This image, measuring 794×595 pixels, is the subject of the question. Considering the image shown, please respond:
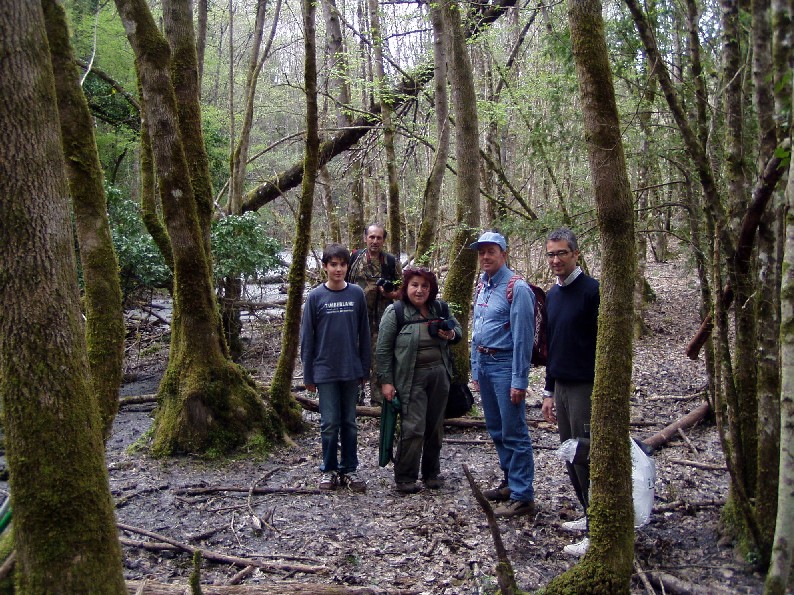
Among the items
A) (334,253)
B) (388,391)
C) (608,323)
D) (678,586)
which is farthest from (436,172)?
(678,586)

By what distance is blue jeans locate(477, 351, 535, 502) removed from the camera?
16.7ft

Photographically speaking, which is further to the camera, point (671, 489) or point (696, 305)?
point (696, 305)

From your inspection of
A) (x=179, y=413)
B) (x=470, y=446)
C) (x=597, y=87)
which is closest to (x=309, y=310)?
(x=179, y=413)

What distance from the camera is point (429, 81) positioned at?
1193 centimetres

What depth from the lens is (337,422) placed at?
5902mm

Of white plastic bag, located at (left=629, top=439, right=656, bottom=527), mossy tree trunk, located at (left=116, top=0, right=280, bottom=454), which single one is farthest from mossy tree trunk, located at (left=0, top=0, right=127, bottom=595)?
mossy tree trunk, located at (left=116, top=0, right=280, bottom=454)

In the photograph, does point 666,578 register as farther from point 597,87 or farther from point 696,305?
point 696,305

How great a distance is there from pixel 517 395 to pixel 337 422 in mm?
1768

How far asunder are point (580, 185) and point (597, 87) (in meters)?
10.5

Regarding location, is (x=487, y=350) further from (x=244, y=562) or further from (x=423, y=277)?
(x=244, y=562)

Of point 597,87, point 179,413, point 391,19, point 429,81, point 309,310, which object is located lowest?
point 179,413

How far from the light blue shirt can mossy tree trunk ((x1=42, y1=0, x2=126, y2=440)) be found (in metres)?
2.76

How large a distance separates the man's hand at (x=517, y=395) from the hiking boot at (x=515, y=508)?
821 millimetres

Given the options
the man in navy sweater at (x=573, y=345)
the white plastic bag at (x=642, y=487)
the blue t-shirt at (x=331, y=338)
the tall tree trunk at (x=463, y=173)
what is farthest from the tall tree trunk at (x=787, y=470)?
the tall tree trunk at (x=463, y=173)
